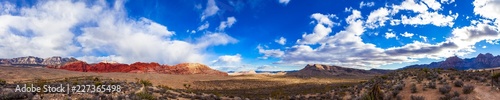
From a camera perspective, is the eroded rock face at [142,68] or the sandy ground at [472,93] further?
the eroded rock face at [142,68]

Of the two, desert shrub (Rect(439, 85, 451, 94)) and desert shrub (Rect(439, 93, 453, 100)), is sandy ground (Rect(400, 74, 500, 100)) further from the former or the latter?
desert shrub (Rect(439, 93, 453, 100))

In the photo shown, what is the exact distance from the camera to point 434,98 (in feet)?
60.6

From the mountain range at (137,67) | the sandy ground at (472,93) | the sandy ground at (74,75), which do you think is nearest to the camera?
the sandy ground at (472,93)

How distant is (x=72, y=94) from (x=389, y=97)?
19.5 m

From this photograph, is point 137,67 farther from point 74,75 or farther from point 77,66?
point 74,75

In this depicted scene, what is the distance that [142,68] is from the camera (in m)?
133

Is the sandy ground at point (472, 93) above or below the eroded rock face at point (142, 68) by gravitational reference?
below

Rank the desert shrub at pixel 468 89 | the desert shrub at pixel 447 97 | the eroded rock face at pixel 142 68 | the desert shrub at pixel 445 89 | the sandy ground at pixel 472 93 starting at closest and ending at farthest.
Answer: the sandy ground at pixel 472 93, the desert shrub at pixel 447 97, the desert shrub at pixel 468 89, the desert shrub at pixel 445 89, the eroded rock face at pixel 142 68

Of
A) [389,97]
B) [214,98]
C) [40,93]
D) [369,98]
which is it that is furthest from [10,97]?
[389,97]

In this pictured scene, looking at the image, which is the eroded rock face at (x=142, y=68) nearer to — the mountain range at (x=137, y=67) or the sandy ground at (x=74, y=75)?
the mountain range at (x=137, y=67)

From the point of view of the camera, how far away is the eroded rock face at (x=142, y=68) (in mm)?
127162

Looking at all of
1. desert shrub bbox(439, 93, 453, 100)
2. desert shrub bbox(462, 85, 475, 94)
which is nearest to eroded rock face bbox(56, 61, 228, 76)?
desert shrub bbox(439, 93, 453, 100)

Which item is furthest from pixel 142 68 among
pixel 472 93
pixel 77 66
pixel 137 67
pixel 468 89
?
pixel 472 93

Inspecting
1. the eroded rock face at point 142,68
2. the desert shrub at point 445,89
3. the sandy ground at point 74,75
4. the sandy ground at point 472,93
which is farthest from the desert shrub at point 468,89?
the eroded rock face at point 142,68
